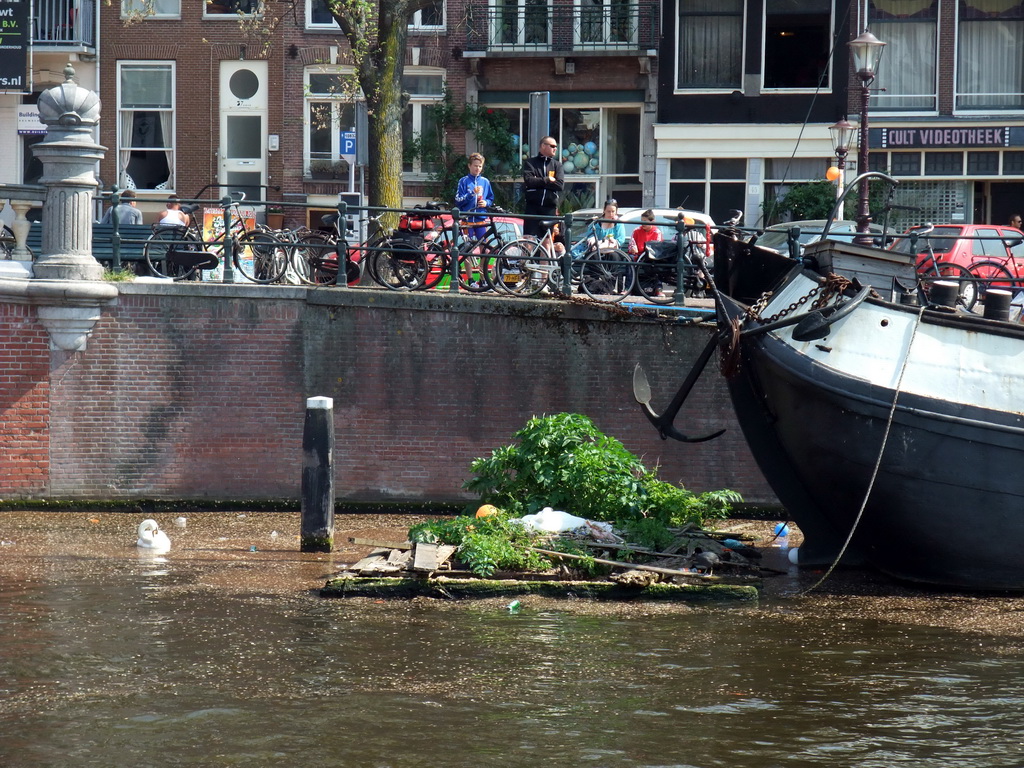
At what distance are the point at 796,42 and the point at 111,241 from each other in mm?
16744

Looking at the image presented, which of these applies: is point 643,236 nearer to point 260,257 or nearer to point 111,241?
point 260,257

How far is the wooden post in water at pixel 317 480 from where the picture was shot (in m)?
12.0

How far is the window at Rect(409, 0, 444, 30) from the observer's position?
1079 inches

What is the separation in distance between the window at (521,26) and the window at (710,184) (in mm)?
3513

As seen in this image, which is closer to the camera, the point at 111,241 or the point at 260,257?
the point at 111,241

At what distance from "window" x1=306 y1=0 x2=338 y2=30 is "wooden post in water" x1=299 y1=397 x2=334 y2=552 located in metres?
16.9

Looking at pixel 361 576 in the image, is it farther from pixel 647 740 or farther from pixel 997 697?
pixel 997 697

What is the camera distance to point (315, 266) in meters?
15.0

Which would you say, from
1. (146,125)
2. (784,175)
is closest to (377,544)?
(784,175)

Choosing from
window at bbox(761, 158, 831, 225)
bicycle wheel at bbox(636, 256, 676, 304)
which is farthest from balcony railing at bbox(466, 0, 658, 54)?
bicycle wheel at bbox(636, 256, 676, 304)

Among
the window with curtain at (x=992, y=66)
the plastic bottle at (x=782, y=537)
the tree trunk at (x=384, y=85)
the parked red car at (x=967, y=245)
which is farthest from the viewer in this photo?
the window with curtain at (x=992, y=66)

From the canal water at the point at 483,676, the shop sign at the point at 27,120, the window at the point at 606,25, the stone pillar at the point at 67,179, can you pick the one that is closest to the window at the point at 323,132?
the window at the point at 606,25

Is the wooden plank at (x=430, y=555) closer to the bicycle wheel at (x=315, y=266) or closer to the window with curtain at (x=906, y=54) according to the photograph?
the bicycle wheel at (x=315, y=266)

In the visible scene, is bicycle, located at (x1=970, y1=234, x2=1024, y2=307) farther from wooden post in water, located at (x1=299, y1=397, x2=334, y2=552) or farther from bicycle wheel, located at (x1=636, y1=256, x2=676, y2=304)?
wooden post in water, located at (x1=299, y1=397, x2=334, y2=552)
